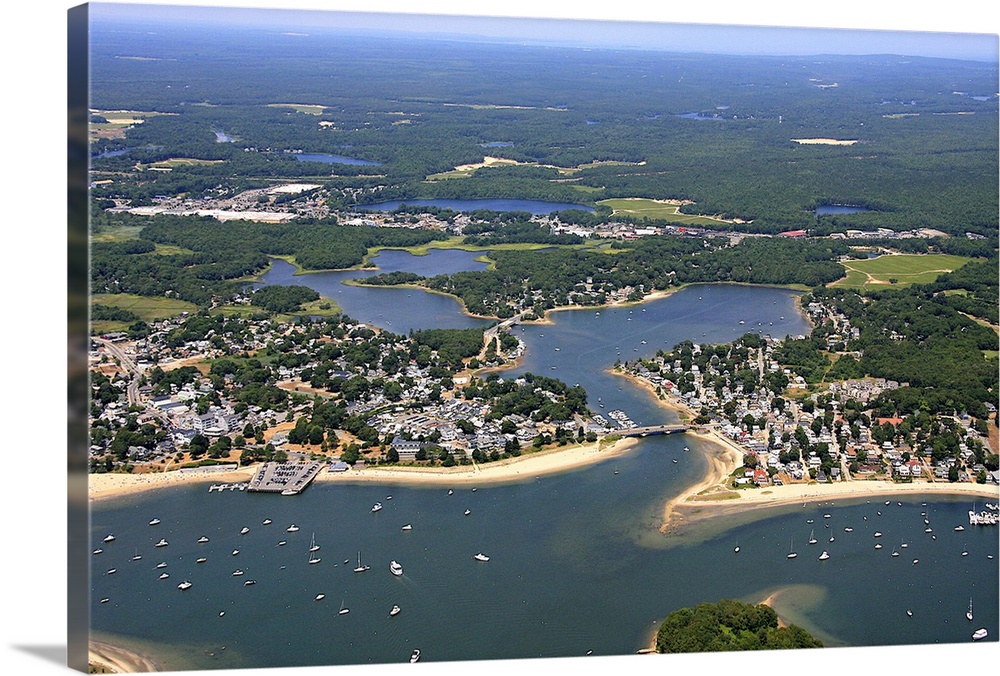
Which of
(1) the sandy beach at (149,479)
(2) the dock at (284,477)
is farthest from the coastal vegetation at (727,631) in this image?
(1) the sandy beach at (149,479)

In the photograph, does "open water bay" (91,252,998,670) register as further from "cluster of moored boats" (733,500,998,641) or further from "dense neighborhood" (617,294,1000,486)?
"dense neighborhood" (617,294,1000,486)

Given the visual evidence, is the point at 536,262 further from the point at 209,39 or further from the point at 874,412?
the point at 209,39

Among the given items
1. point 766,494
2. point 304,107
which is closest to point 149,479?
point 766,494

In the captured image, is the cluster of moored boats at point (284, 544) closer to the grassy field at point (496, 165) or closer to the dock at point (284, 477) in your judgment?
the dock at point (284, 477)

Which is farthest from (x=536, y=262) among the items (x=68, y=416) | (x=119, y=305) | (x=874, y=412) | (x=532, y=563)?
(x=68, y=416)

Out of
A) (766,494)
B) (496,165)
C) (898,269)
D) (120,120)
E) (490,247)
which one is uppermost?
(120,120)

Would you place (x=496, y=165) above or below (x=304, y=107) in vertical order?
below

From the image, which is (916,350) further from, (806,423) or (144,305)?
(144,305)
